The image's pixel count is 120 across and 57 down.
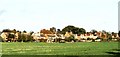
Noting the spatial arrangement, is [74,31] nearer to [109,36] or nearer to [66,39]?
[109,36]

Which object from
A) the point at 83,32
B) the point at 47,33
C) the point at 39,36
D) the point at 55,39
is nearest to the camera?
the point at 55,39

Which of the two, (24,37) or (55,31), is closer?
(24,37)

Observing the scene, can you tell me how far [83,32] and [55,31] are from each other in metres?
14.6

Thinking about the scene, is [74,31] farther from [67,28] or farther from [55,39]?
[55,39]

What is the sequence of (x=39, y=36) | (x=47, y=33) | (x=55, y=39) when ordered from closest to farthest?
(x=55, y=39), (x=39, y=36), (x=47, y=33)

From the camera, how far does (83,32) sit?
165000mm

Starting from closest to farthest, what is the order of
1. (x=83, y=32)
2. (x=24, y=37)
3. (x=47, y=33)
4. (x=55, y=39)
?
(x=24, y=37), (x=55, y=39), (x=47, y=33), (x=83, y=32)

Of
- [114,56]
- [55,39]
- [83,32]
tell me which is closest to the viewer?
[114,56]

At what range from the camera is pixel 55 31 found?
158625mm

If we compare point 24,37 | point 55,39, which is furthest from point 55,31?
point 24,37

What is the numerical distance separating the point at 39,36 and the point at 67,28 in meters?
40.2

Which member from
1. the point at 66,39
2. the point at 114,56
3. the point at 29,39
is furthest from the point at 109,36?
the point at 114,56

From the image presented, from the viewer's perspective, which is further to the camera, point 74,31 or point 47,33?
point 74,31

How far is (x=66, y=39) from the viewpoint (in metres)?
120
